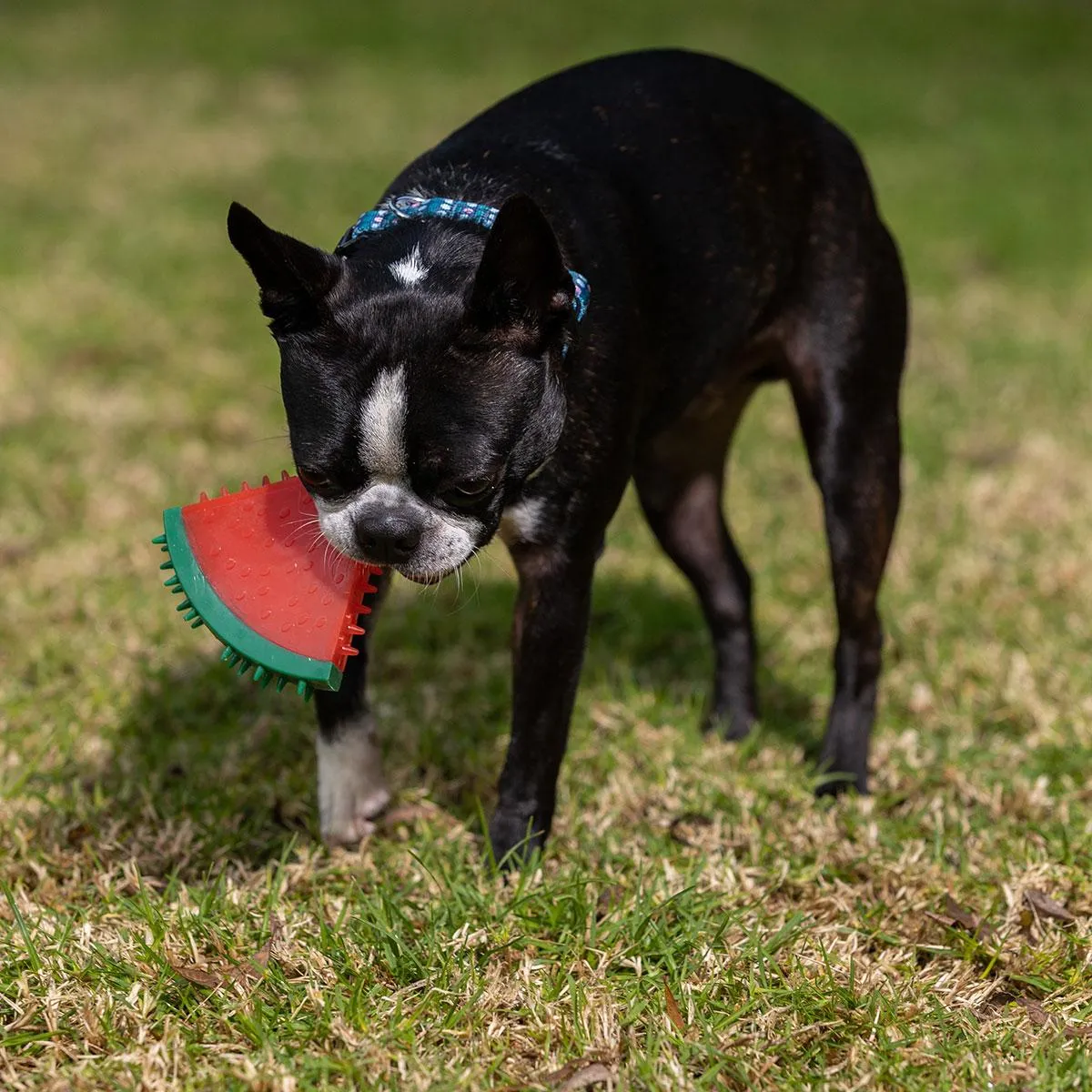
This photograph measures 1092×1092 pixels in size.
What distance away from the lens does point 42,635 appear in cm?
480

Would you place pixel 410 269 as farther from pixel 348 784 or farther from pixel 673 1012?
pixel 673 1012

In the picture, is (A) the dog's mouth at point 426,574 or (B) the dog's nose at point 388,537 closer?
(B) the dog's nose at point 388,537

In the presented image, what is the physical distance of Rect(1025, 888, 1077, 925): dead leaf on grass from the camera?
3.28 meters

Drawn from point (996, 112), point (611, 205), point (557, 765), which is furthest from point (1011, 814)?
point (996, 112)

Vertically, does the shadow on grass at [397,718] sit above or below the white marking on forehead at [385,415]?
below

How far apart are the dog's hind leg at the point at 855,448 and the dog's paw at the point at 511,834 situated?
995 millimetres

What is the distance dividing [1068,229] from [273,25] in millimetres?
11813

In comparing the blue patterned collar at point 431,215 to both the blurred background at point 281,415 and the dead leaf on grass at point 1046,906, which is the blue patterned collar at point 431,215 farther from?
the dead leaf on grass at point 1046,906

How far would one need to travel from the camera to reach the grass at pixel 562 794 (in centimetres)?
278

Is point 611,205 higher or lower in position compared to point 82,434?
higher

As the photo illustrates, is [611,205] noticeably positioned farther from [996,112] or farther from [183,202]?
[996,112]

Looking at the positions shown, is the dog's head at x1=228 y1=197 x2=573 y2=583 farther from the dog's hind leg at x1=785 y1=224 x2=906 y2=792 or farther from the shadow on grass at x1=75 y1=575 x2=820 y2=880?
the dog's hind leg at x1=785 y1=224 x2=906 y2=792

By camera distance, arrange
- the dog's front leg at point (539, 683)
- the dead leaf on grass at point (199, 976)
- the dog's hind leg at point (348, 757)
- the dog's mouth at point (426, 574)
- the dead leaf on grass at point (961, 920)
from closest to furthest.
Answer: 1. the dead leaf on grass at point (199, 976)
2. the dog's mouth at point (426, 574)
3. the dead leaf on grass at point (961, 920)
4. the dog's front leg at point (539, 683)
5. the dog's hind leg at point (348, 757)

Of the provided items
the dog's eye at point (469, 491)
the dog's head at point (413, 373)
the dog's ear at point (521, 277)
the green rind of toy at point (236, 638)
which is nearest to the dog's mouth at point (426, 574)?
the dog's head at point (413, 373)
